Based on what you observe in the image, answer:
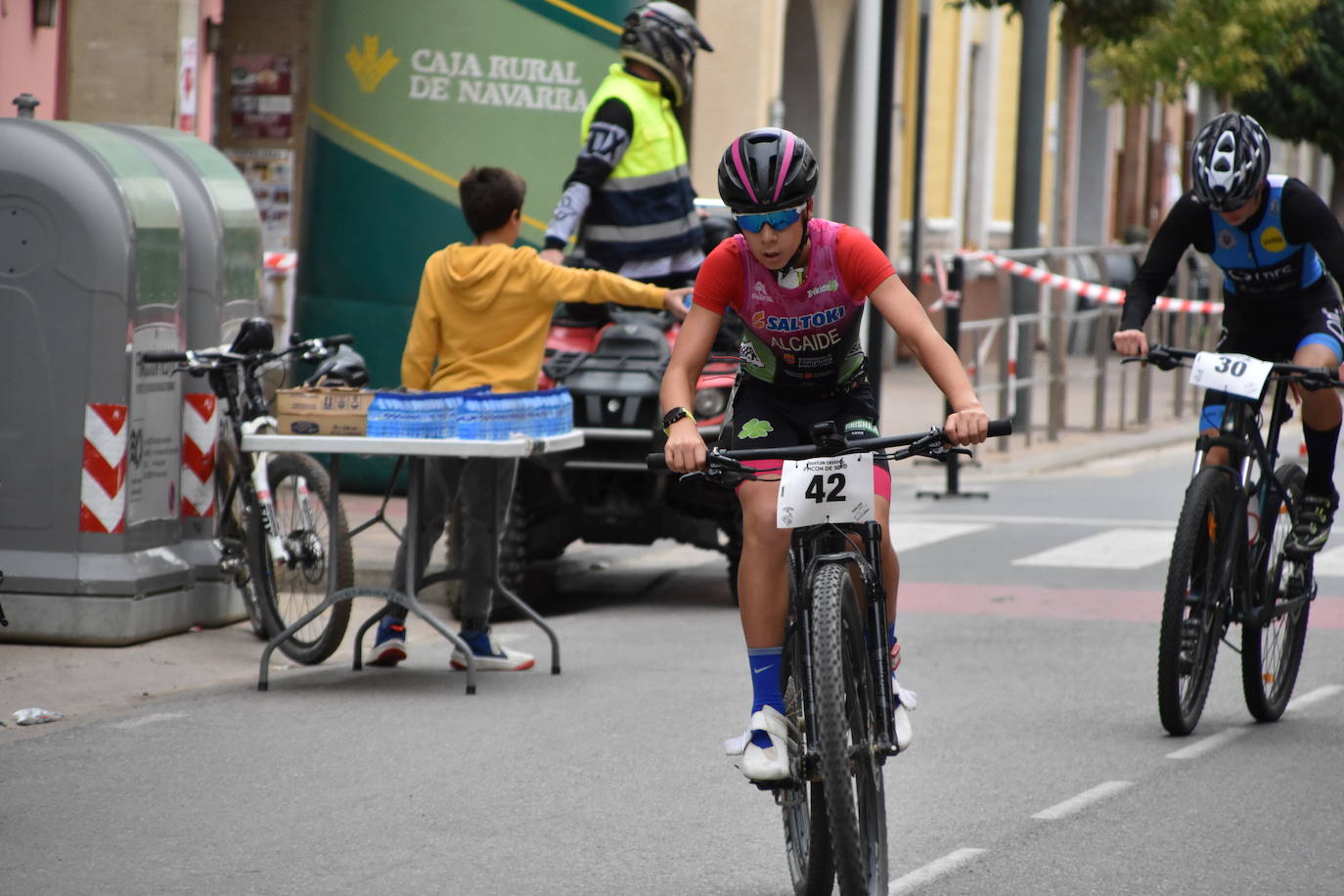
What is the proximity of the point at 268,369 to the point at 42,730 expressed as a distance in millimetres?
2578

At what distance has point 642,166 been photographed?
10.4m

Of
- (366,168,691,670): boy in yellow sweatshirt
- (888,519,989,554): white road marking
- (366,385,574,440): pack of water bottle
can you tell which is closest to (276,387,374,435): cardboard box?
(366,385,574,440): pack of water bottle

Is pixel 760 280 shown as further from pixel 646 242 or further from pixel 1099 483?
pixel 1099 483

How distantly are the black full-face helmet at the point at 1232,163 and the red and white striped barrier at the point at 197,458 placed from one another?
411cm

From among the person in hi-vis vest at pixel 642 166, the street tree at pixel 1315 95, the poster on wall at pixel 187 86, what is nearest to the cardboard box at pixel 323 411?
the person in hi-vis vest at pixel 642 166

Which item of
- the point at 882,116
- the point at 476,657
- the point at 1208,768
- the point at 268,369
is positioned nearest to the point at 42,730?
the point at 476,657

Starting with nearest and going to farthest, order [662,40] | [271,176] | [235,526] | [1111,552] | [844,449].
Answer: [844,449] < [235,526] < [662,40] < [1111,552] < [271,176]

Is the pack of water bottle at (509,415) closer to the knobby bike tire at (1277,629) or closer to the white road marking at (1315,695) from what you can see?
the knobby bike tire at (1277,629)

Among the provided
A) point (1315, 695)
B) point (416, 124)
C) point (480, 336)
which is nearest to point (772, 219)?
point (480, 336)

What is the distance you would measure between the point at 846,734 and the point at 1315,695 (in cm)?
400

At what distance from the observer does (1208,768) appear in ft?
23.2

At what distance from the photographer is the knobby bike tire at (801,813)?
520 centimetres

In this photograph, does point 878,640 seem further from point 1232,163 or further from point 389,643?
point 389,643

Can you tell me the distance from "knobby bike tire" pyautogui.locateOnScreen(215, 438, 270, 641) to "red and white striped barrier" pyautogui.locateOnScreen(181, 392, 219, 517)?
0.13ft
